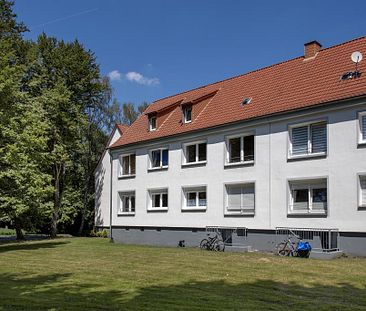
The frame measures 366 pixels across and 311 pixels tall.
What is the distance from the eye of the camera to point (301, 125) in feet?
74.5

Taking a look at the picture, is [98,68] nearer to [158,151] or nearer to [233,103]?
[158,151]

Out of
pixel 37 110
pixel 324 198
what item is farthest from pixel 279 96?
pixel 37 110

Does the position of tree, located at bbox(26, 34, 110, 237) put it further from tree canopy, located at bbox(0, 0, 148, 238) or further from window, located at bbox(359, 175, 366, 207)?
window, located at bbox(359, 175, 366, 207)

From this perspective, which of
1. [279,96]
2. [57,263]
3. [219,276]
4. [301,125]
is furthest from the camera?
[279,96]

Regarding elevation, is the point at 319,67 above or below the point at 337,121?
above

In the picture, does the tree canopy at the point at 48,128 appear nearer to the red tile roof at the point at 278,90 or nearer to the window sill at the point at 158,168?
the window sill at the point at 158,168

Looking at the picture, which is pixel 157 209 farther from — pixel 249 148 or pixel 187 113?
pixel 249 148

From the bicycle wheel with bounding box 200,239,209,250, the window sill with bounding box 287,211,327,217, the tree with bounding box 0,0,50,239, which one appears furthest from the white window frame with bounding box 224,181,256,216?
the tree with bounding box 0,0,50,239

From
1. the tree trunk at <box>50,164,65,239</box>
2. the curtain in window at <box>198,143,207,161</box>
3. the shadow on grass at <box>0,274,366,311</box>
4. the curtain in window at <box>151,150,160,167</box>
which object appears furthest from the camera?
the tree trunk at <box>50,164,65,239</box>

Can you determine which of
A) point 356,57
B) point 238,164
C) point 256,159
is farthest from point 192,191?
point 356,57

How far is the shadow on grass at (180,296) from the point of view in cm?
941

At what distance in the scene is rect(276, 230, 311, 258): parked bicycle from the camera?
67.2ft

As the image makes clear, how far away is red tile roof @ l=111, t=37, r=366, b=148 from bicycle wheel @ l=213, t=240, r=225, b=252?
6.49m

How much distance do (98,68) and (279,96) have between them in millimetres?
22008
